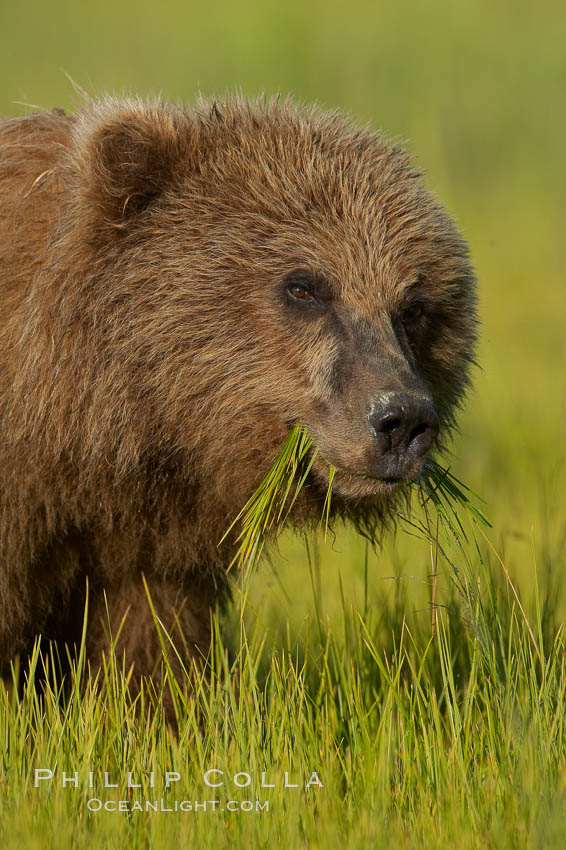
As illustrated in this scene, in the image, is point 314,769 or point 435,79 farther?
point 435,79

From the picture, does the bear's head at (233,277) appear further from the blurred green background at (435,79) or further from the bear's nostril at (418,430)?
the blurred green background at (435,79)

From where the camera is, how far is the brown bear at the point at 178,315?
161 inches

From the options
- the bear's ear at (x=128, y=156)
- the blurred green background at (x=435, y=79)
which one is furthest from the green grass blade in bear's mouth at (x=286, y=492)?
the blurred green background at (x=435, y=79)

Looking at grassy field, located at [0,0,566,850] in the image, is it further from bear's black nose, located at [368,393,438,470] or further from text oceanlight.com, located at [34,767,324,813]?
bear's black nose, located at [368,393,438,470]

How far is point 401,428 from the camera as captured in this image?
12.3 feet

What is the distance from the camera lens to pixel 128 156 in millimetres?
4145

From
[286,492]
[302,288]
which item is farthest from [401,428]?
[302,288]

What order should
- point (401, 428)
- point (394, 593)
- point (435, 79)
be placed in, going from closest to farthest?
point (401, 428)
point (394, 593)
point (435, 79)

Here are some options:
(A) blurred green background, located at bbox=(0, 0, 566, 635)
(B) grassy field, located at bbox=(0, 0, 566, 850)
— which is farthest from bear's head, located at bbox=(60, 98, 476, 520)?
(A) blurred green background, located at bbox=(0, 0, 566, 635)

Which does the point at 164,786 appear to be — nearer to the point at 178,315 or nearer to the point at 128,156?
the point at 178,315

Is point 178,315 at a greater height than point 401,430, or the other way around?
point 178,315

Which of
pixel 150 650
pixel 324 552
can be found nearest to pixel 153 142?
pixel 150 650

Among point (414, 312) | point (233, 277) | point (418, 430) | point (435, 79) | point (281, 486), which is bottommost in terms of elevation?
point (281, 486)

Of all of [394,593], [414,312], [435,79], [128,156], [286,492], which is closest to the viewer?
[286,492]
